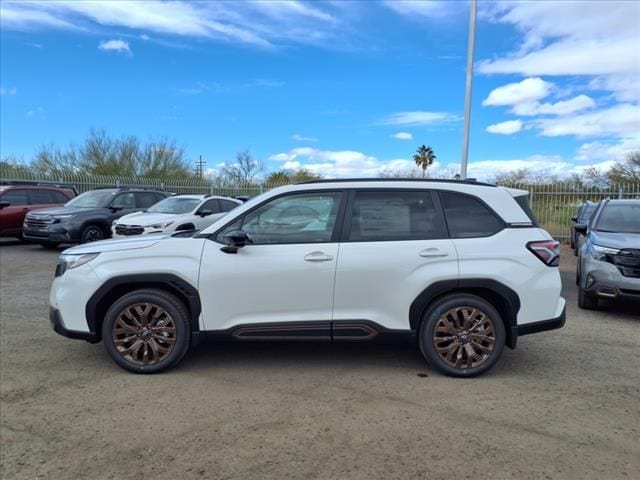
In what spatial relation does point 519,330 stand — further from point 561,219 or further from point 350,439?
point 561,219

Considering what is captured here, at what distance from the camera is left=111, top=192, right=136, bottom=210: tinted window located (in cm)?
1385

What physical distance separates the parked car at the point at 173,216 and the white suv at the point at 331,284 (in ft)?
20.0

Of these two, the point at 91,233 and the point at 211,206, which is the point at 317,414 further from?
the point at 91,233

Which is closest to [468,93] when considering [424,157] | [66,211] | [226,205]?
[226,205]

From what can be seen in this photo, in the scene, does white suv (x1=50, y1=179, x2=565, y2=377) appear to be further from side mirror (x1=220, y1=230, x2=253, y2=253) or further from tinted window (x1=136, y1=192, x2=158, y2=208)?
tinted window (x1=136, y1=192, x2=158, y2=208)

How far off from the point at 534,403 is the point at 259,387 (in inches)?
87.6

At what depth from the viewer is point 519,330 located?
14.3 ft

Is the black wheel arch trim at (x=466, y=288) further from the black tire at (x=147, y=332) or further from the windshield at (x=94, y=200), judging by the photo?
the windshield at (x=94, y=200)

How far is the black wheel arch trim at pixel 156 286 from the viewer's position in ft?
14.2

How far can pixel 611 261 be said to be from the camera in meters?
6.48

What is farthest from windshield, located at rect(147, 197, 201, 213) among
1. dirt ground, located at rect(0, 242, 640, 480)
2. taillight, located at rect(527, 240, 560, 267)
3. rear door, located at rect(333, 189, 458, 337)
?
taillight, located at rect(527, 240, 560, 267)

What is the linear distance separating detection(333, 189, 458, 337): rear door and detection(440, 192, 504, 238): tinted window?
0.11 metres

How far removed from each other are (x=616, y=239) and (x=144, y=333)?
6.11 meters

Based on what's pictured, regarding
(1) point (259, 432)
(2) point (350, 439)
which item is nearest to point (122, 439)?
(1) point (259, 432)
